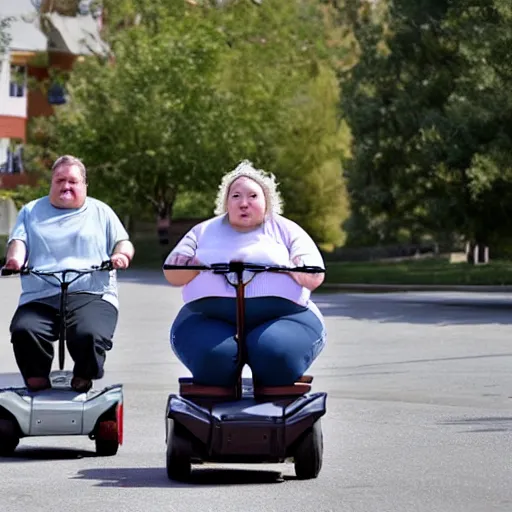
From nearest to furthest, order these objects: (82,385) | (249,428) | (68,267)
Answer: (249,428) < (82,385) < (68,267)

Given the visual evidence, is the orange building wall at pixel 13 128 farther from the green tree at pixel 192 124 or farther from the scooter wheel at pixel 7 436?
the scooter wheel at pixel 7 436

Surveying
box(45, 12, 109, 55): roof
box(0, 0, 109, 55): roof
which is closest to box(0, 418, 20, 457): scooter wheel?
box(45, 12, 109, 55): roof

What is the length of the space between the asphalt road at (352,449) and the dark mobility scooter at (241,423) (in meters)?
0.13

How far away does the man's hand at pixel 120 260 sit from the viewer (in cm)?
1036

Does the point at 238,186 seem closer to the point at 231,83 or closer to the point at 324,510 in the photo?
the point at 324,510

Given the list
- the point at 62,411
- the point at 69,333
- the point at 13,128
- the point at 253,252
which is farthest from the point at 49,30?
the point at 253,252

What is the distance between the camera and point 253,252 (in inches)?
374

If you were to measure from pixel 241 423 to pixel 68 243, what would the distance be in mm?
2081

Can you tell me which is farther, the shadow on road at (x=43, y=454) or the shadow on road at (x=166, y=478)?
the shadow on road at (x=43, y=454)

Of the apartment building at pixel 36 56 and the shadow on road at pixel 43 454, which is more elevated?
the apartment building at pixel 36 56

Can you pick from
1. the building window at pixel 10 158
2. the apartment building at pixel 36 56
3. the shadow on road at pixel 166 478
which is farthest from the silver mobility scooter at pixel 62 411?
the building window at pixel 10 158

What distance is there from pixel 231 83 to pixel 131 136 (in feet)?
15.0

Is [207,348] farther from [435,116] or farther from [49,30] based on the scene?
[49,30]

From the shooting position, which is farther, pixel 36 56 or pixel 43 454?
pixel 36 56
